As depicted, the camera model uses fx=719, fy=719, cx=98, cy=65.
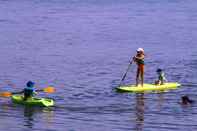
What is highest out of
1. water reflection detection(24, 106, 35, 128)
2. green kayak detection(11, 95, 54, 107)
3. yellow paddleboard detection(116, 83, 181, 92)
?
yellow paddleboard detection(116, 83, 181, 92)

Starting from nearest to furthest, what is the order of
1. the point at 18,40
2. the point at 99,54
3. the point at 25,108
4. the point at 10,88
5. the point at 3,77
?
the point at 25,108 → the point at 10,88 → the point at 3,77 → the point at 99,54 → the point at 18,40

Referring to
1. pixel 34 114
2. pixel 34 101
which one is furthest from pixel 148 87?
pixel 34 114

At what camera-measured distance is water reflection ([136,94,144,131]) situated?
25125 millimetres

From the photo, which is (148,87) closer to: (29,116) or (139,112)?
(139,112)

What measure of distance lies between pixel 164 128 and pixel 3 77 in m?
13.4

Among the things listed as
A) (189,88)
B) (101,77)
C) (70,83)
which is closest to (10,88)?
(70,83)

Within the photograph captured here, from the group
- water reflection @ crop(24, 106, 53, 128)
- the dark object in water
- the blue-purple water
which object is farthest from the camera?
the dark object in water

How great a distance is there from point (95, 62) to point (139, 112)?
47.5ft

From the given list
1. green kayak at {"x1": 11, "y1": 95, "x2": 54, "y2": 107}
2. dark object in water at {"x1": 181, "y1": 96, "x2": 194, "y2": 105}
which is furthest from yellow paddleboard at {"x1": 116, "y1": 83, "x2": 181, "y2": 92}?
green kayak at {"x1": 11, "y1": 95, "x2": 54, "y2": 107}

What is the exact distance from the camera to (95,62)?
4194 centimetres

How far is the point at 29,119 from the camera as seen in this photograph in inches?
1029

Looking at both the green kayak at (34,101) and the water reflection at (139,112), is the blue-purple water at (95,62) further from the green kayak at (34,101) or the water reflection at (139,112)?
the green kayak at (34,101)

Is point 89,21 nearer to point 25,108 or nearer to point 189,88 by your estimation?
point 189,88

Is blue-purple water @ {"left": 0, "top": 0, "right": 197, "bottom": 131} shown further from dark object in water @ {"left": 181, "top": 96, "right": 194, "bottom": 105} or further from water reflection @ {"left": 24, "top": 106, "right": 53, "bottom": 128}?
dark object in water @ {"left": 181, "top": 96, "right": 194, "bottom": 105}
